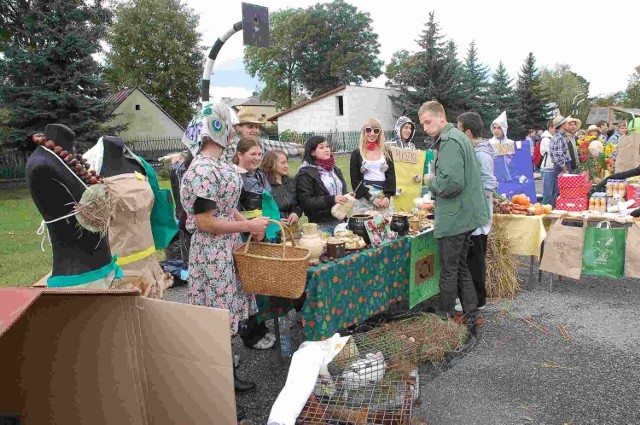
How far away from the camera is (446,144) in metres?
4.05

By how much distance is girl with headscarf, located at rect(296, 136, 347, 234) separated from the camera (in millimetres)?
4332

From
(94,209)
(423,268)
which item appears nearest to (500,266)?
(423,268)

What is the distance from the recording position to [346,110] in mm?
34938

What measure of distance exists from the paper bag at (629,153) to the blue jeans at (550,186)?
125 cm

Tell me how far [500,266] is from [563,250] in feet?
2.40

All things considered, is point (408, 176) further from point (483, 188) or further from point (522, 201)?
point (483, 188)

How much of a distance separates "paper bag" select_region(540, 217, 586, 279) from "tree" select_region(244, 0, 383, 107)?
50.2 m

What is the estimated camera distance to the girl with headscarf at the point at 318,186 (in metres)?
4.33

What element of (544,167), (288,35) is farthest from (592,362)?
(288,35)

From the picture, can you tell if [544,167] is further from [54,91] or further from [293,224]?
[54,91]

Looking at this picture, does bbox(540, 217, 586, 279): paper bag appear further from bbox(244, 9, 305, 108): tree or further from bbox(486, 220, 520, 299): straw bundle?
bbox(244, 9, 305, 108): tree

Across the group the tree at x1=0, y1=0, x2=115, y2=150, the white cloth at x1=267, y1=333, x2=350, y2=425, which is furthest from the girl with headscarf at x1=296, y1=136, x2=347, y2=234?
the tree at x1=0, y1=0, x2=115, y2=150

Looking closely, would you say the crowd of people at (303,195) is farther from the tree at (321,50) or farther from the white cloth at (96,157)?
the tree at (321,50)

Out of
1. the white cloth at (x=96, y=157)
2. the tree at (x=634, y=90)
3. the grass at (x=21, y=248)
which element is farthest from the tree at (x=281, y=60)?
the white cloth at (x=96, y=157)
